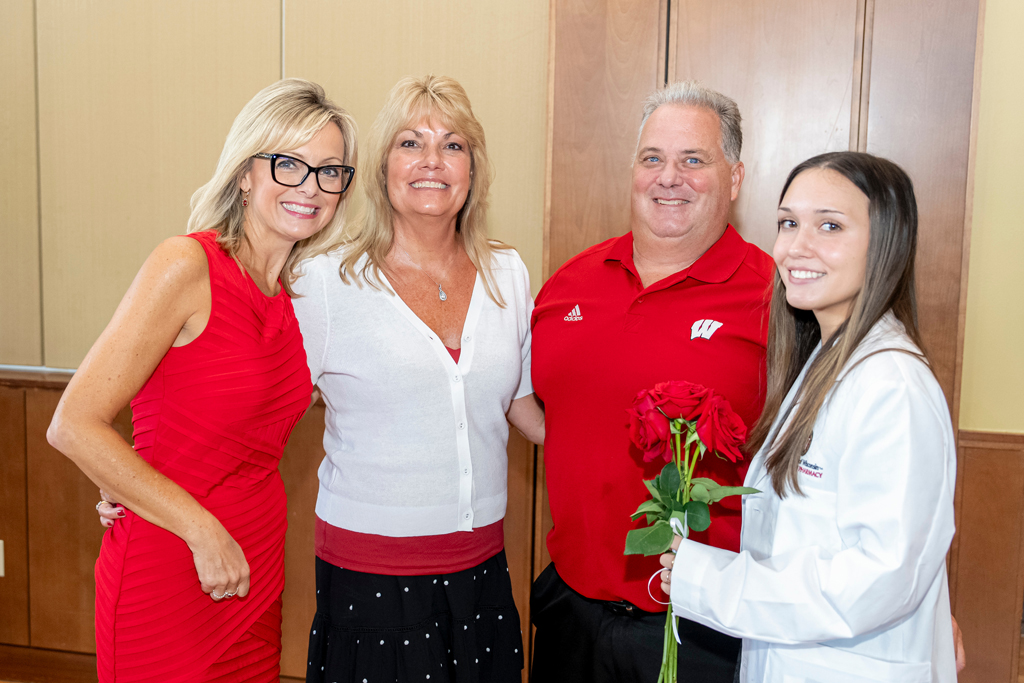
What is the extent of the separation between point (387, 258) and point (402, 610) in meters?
0.96

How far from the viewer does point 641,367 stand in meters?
1.89

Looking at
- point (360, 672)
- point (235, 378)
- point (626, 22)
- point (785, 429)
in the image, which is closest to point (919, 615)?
point (785, 429)

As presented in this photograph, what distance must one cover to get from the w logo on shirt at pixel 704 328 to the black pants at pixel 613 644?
71 cm

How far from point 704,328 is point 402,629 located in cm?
111

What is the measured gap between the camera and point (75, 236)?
361cm

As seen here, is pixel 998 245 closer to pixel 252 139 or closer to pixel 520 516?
pixel 520 516

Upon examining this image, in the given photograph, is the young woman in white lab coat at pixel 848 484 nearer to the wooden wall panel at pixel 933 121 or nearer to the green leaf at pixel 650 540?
the green leaf at pixel 650 540

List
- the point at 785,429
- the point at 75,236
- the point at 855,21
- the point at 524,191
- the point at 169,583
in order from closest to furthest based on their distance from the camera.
→ 1. the point at 785,429
2. the point at 169,583
3. the point at 855,21
4. the point at 524,191
5. the point at 75,236

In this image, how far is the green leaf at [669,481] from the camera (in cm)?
137

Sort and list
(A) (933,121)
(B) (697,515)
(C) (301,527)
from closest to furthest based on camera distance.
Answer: (B) (697,515)
(A) (933,121)
(C) (301,527)

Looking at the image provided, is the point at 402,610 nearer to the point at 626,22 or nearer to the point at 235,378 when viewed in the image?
the point at 235,378

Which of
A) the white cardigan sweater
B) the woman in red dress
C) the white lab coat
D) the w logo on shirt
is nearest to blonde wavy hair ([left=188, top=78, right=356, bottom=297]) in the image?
the woman in red dress

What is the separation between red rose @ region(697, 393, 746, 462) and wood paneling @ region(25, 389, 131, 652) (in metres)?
3.04

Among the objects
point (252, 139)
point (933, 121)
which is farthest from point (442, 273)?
point (933, 121)
